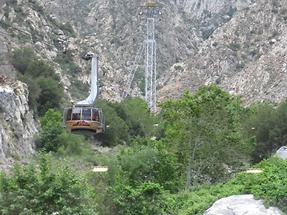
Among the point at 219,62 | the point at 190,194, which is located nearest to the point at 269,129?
the point at 190,194

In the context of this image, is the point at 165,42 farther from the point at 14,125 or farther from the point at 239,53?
the point at 14,125

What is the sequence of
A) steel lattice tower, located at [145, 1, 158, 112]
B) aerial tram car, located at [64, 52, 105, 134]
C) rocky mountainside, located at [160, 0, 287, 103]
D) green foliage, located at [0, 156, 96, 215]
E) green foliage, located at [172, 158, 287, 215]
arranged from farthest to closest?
rocky mountainside, located at [160, 0, 287, 103] → steel lattice tower, located at [145, 1, 158, 112] → aerial tram car, located at [64, 52, 105, 134] → green foliage, located at [172, 158, 287, 215] → green foliage, located at [0, 156, 96, 215]

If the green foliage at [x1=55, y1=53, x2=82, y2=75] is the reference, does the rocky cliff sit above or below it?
above

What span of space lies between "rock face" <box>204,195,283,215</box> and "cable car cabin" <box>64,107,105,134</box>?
5.50 metres

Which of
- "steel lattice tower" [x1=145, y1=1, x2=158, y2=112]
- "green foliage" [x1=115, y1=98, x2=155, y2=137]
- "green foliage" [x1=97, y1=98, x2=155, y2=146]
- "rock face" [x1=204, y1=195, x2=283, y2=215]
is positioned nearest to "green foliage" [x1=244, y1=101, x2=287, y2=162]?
"green foliage" [x1=97, y1=98, x2=155, y2=146]

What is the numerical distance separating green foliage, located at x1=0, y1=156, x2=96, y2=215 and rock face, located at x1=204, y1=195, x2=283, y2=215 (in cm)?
468

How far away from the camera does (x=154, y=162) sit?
1391 inches

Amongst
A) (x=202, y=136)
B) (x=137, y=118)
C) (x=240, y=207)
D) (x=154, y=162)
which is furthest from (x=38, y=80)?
(x=240, y=207)

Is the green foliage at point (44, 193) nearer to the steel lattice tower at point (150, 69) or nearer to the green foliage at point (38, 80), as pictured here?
the green foliage at point (38, 80)

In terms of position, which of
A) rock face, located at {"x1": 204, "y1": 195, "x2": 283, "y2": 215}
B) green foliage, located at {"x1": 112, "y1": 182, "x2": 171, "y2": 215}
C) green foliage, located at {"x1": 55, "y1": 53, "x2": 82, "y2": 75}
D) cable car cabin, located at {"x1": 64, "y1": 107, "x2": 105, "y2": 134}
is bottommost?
rock face, located at {"x1": 204, "y1": 195, "x2": 283, "y2": 215}

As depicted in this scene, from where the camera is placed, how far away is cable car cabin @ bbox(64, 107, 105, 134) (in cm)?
2670

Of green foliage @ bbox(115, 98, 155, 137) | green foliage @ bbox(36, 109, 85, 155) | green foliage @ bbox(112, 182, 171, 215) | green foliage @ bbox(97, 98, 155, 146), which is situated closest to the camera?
green foliage @ bbox(112, 182, 171, 215)

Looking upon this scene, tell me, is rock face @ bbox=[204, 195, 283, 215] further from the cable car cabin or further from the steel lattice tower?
the steel lattice tower

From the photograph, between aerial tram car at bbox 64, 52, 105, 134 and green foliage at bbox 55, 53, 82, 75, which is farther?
green foliage at bbox 55, 53, 82, 75
